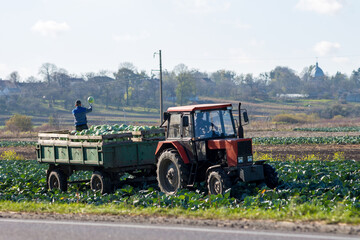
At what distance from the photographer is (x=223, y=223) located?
9078mm

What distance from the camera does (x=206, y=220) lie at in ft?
31.1

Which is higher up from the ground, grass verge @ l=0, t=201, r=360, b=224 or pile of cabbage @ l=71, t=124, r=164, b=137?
pile of cabbage @ l=71, t=124, r=164, b=137

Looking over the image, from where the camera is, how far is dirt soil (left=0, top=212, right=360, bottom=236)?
8.25 meters

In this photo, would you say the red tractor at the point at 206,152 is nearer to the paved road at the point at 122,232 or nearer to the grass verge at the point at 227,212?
the grass verge at the point at 227,212

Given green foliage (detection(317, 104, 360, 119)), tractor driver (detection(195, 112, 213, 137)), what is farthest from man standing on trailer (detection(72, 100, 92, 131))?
green foliage (detection(317, 104, 360, 119))

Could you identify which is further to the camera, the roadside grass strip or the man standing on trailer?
the man standing on trailer

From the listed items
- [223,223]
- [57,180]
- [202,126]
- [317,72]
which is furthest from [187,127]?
[317,72]

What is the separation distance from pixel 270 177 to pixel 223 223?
13.2 feet

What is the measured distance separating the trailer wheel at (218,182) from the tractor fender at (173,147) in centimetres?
90

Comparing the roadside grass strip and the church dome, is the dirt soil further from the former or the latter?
the church dome

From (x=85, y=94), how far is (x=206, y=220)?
101183 mm

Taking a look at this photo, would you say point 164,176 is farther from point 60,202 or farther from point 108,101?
point 108,101

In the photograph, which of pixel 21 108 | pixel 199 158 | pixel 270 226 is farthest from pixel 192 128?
pixel 21 108

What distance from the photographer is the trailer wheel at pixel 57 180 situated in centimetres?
1536
